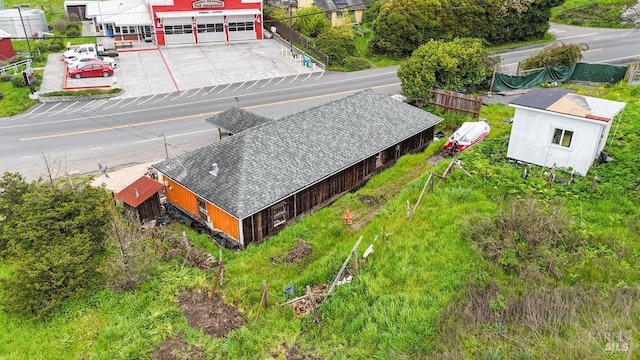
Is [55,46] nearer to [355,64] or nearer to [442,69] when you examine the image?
Answer: [355,64]

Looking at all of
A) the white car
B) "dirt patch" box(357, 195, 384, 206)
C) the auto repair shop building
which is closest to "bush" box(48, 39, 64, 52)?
the white car

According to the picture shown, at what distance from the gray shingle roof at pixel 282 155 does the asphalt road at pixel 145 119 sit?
6.45 m

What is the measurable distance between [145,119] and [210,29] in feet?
71.1

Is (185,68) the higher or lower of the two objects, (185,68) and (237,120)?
the lower

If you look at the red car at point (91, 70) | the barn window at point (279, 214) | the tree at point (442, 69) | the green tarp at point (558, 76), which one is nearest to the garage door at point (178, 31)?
the red car at point (91, 70)

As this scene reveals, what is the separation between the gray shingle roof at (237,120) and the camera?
25188mm

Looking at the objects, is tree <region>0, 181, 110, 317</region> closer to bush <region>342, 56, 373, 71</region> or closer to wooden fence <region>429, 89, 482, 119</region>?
wooden fence <region>429, 89, 482, 119</region>

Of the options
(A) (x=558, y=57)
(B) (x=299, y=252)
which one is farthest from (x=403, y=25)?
(B) (x=299, y=252)

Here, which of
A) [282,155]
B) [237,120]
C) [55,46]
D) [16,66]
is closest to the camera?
[282,155]

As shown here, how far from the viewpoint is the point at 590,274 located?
541 inches

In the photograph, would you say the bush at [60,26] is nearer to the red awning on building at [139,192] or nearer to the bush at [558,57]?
the red awning on building at [139,192]

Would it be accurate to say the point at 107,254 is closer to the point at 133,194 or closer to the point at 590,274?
the point at 133,194

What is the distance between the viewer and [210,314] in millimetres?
14438

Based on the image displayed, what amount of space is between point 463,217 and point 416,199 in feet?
9.55
